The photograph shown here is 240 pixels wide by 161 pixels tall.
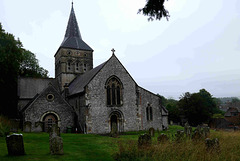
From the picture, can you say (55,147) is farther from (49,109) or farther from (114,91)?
(114,91)

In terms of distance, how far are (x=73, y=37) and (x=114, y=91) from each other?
A: 18590 mm

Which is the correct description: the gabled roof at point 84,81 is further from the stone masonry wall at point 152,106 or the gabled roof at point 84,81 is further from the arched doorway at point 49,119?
the stone masonry wall at point 152,106

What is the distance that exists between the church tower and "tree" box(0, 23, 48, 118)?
6.42 metres

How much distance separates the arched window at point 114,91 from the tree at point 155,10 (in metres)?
18.2

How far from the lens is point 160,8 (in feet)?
24.9

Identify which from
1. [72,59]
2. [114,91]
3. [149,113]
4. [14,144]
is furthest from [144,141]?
[72,59]

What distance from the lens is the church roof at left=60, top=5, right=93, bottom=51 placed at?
3773cm

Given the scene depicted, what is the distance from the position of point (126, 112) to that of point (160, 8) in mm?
19493

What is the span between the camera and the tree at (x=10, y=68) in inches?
1064

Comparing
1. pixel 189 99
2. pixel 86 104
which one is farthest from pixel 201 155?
pixel 189 99

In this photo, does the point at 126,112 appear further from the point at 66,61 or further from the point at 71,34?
the point at 71,34

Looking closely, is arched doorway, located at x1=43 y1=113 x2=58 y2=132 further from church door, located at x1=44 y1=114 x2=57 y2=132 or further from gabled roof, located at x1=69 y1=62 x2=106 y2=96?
gabled roof, located at x1=69 y1=62 x2=106 y2=96

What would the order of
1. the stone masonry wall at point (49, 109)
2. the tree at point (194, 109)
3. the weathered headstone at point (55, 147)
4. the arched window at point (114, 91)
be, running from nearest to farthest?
the weathered headstone at point (55, 147) → the stone masonry wall at point (49, 109) → the arched window at point (114, 91) → the tree at point (194, 109)

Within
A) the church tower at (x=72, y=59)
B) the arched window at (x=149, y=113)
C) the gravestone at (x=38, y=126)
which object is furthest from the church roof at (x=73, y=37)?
the gravestone at (x=38, y=126)
